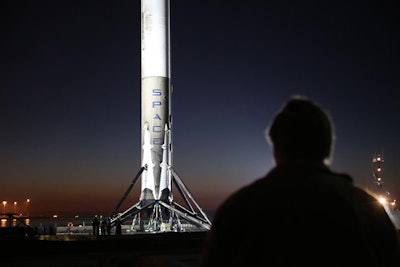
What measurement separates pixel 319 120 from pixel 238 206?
1.95 feet

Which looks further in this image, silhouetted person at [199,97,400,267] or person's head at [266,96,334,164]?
person's head at [266,96,334,164]

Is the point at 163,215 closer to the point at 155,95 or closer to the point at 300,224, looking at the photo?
the point at 155,95

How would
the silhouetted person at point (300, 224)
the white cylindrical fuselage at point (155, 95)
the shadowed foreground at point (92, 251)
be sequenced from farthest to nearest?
the white cylindrical fuselage at point (155, 95)
the shadowed foreground at point (92, 251)
the silhouetted person at point (300, 224)

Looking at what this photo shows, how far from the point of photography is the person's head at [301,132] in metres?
2.72

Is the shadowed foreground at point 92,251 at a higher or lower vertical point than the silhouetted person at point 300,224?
lower

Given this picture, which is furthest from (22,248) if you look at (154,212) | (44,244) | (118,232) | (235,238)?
(235,238)

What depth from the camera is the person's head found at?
8.91 feet

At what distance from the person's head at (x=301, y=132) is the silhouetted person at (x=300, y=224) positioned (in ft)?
0.26

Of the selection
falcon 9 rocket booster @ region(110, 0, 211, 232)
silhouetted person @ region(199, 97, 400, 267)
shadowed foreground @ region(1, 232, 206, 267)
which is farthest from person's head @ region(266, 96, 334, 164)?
falcon 9 rocket booster @ region(110, 0, 211, 232)

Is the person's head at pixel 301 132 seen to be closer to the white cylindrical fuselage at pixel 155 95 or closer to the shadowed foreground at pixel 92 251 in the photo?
the shadowed foreground at pixel 92 251

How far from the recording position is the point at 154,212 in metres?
36.0

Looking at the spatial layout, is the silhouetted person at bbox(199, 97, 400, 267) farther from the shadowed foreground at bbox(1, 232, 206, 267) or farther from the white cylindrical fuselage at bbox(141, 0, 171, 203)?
the white cylindrical fuselage at bbox(141, 0, 171, 203)

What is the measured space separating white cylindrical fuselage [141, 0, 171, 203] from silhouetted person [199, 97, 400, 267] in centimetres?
3304

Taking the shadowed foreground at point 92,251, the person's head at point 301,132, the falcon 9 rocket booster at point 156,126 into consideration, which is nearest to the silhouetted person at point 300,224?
the person's head at point 301,132
